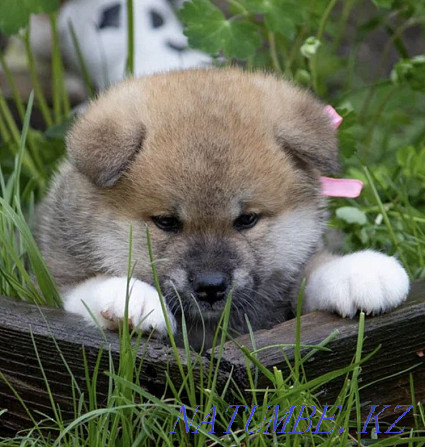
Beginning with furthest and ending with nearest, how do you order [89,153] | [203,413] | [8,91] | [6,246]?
1. [8,91]
2. [6,246]
3. [89,153]
4. [203,413]

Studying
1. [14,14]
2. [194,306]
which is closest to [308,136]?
[194,306]

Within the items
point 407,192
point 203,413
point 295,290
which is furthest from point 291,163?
point 407,192

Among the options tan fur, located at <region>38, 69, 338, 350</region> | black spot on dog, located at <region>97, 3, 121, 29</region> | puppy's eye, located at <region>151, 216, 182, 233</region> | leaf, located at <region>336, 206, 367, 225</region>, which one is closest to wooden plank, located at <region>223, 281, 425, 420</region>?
tan fur, located at <region>38, 69, 338, 350</region>

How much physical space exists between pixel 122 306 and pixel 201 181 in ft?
1.38

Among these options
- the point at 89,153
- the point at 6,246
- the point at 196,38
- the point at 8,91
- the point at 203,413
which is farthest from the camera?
the point at 8,91

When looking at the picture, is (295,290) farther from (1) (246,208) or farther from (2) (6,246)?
(2) (6,246)

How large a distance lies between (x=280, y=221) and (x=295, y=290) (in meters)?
0.31

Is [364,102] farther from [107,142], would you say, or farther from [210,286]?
[210,286]

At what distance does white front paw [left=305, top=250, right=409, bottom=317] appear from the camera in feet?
8.27

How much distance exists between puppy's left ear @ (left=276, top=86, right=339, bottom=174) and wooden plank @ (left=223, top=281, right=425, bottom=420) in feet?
1.70

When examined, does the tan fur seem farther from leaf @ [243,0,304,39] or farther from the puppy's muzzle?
leaf @ [243,0,304,39]

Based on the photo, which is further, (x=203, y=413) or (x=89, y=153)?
(x=89, y=153)

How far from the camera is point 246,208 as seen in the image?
8.73 ft

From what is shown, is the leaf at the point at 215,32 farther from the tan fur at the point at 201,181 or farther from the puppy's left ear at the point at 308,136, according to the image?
the puppy's left ear at the point at 308,136
